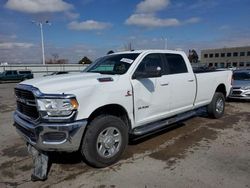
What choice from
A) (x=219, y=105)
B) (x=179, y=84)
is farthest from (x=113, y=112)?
(x=219, y=105)

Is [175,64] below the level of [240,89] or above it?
above

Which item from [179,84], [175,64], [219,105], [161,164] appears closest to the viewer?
[161,164]

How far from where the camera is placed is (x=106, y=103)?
3.84m

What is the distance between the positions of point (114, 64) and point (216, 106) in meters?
3.78

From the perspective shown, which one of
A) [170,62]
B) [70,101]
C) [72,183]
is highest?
[170,62]

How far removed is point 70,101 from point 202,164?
2.45 meters

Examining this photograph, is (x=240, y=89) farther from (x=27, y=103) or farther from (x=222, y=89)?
(x=27, y=103)

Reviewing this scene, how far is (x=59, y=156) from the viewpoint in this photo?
4578mm

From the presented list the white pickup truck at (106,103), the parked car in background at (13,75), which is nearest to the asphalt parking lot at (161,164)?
the white pickup truck at (106,103)

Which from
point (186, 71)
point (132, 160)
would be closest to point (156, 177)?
point (132, 160)

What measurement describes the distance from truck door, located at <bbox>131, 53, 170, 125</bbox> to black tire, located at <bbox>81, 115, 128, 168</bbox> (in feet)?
1.57

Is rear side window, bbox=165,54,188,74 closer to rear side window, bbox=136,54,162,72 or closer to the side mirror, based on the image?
rear side window, bbox=136,54,162,72

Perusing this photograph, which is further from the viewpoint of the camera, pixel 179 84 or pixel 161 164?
pixel 179 84

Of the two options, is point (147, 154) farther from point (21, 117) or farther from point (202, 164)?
point (21, 117)
